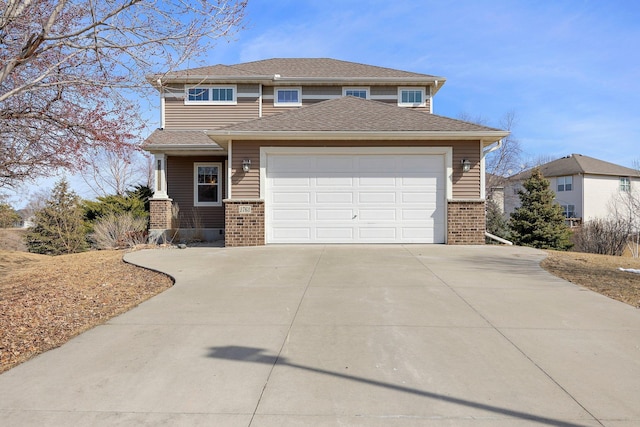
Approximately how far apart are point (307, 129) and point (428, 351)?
814cm

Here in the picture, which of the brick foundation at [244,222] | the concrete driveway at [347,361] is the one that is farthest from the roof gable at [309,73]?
the concrete driveway at [347,361]

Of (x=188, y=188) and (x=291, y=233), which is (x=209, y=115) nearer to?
(x=188, y=188)

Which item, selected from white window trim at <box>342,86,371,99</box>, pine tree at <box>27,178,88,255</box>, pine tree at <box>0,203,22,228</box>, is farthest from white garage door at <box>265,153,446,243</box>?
pine tree at <box>0,203,22,228</box>

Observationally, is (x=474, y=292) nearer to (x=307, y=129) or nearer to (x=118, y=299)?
(x=118, y=299)

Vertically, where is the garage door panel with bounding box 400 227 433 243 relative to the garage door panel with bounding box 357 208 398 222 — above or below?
below

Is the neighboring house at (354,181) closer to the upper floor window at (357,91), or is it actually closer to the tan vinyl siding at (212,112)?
the tan vinyl siding at (212,112)

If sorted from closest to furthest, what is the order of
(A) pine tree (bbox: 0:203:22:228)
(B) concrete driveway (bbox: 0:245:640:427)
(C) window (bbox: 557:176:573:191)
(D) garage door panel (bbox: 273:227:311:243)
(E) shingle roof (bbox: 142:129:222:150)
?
(B) concrete driveway (bbox: 0:245:640:427)
(D) garage door panel (bbox: 273:227:311:243)
(E) shingle roof (bbox: 142:129:222:150)
(A) pine tree (bbox: 0:203:22:228)
(C) window (bbox: 557:176:573:191)

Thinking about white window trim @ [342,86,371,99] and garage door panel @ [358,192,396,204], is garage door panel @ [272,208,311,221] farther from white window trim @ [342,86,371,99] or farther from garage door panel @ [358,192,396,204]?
white window trim @ [342,86,371,99]

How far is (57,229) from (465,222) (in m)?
14.2

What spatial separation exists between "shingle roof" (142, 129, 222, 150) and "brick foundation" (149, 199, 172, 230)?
205 centimetres

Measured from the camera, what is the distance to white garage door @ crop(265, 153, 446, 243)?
11328mm

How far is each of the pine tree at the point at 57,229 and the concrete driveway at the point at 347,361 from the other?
34.7ft

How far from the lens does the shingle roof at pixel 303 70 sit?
16797 millimetres

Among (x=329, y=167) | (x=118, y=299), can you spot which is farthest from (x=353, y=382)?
(x=329, y=167)
